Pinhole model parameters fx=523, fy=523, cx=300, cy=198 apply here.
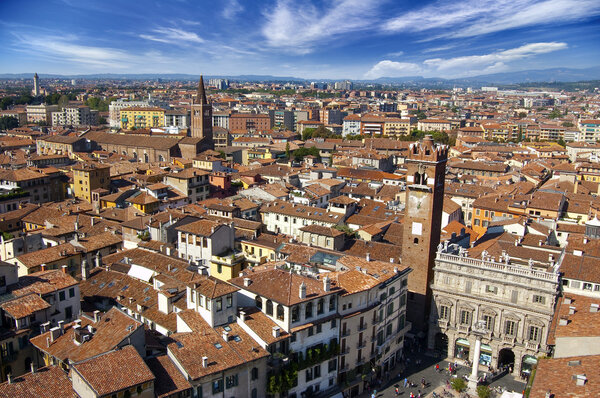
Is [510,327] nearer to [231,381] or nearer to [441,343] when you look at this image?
[441,343]

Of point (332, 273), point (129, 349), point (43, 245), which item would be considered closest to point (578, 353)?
point (332, 273)

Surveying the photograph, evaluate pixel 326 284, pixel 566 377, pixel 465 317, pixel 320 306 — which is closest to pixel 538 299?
pixel 465 317

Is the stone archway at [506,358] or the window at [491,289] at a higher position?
the window at [491,289]

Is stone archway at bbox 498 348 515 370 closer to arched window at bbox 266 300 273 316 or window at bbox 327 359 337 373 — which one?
window at bbox 327 359 337 373

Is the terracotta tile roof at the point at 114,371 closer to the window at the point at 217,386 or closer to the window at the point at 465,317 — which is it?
the window at the point at 217,386

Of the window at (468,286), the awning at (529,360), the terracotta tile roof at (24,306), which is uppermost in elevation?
the terracotta tile roof at (24,306)

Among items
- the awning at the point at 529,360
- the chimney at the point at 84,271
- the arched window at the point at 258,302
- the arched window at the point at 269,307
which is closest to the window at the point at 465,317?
the awning at the point at 529,360
